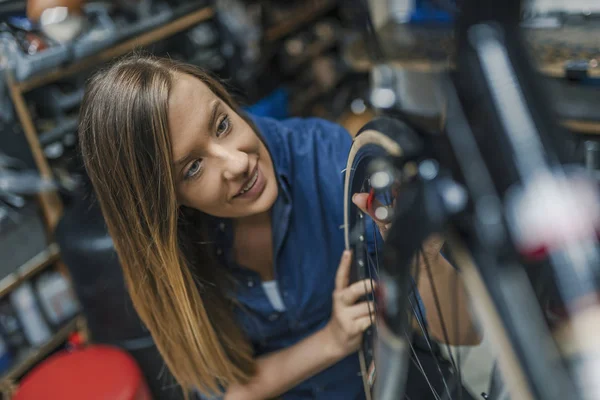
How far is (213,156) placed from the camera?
683mm

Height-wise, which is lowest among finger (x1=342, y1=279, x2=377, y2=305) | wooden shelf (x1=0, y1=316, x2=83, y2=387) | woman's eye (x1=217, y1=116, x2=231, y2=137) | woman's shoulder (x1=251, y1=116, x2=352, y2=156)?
wooden shelf (x1=0, y1=316, x2=83, y2=387)

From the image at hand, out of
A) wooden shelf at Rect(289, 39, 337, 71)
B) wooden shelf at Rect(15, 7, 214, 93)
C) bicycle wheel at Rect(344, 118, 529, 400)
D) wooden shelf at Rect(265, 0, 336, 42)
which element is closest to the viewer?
bicycle wheel at Rect(344, 118, 529, 400)

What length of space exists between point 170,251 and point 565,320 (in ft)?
1.88

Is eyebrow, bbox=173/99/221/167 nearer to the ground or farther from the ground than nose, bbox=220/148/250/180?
farther from the ground

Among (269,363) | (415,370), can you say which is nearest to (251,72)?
(269,363)

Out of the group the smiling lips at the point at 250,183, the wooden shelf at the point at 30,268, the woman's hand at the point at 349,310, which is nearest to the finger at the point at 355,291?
the woman's hand at the point at 349,310

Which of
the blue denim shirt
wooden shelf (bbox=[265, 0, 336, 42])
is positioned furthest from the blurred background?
wooden shelf (bbox=[265, 0, 336, 42])

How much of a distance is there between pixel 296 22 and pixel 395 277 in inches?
114

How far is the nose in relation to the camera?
686mm

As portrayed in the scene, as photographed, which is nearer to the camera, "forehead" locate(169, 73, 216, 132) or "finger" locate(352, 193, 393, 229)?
"finger" locate(352, 193, 393, 229)

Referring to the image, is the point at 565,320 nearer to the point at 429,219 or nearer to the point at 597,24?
the point at 429,219

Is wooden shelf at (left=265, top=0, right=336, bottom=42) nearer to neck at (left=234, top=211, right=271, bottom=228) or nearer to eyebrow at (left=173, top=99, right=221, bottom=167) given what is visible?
neck at (left=234, top=211, right=271, bottom=228)

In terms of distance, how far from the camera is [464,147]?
13.8 inches

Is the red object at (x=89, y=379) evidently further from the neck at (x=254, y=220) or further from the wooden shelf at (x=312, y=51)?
the wooden shelf at (x=312, y=51)
